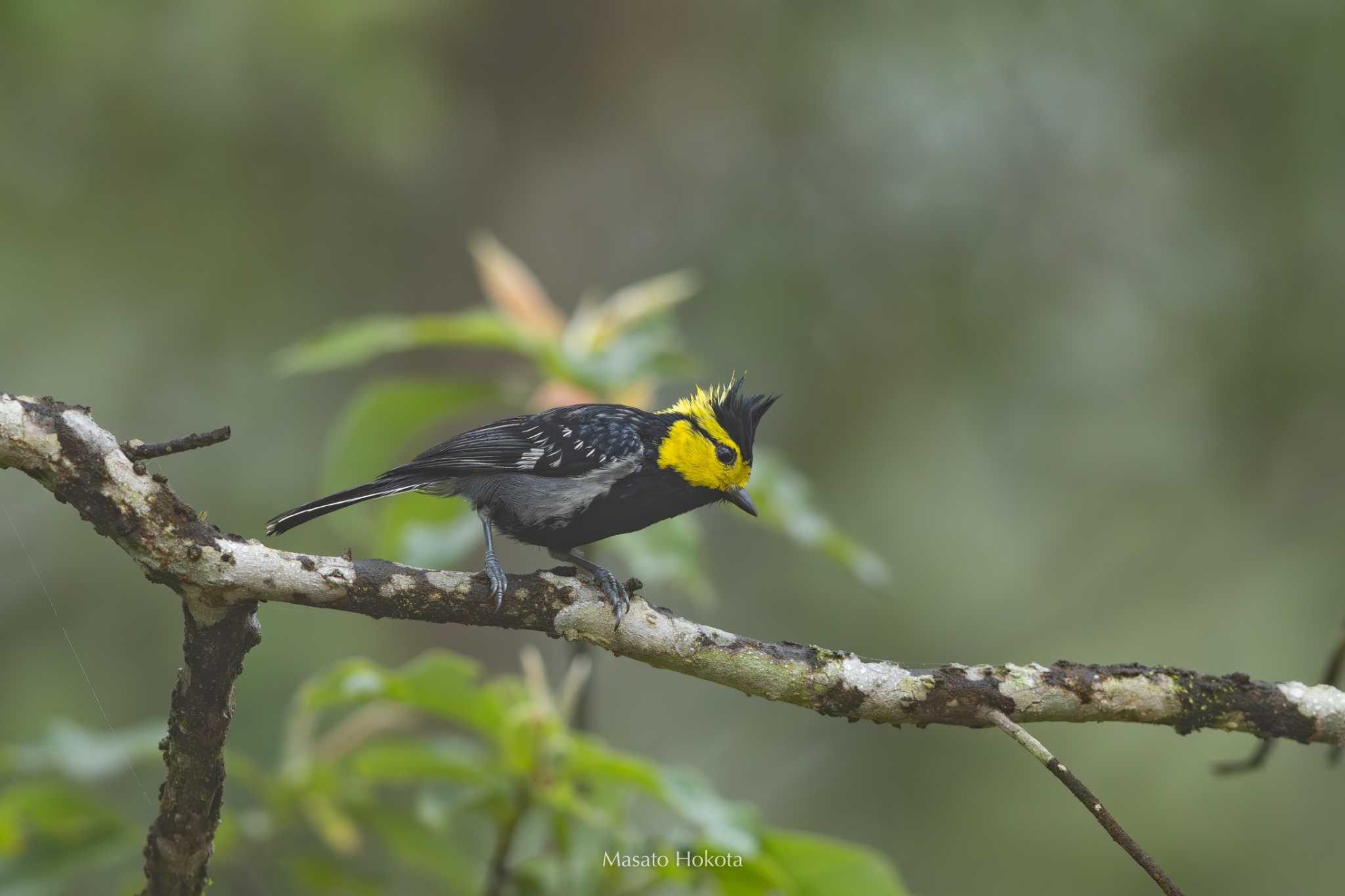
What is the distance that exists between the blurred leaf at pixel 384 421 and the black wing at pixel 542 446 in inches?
12.7

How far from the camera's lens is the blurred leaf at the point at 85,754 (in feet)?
10.0

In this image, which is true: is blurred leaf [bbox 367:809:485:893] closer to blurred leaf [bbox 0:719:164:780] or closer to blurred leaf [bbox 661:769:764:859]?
blurred leaf [bbox 0:719:164:780]

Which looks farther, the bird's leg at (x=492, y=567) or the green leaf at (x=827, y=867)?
the green leaf at (x=827, y=867)

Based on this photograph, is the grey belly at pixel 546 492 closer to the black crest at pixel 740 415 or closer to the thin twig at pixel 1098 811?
the black crest at pixel 740 415

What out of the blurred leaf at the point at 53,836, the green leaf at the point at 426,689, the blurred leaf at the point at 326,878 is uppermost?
the green leaf at the point at 426,689

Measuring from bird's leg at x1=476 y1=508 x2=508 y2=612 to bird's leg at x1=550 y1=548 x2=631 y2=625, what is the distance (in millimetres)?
188

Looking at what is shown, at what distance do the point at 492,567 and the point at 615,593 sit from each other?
50cm

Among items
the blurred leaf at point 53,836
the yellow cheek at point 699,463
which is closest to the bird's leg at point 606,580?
the yellow cheek at point 699,463

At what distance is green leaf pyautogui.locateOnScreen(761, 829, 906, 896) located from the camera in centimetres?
270

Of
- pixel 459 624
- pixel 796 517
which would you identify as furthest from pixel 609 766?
pixel 796 517

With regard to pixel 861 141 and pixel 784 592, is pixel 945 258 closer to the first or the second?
pixel 861 141

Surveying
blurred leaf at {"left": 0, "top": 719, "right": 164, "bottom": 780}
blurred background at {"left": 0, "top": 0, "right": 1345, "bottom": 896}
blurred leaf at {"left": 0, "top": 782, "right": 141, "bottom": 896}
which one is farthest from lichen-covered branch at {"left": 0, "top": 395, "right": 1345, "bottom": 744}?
blurred background at {"left": 0, "top": 0, "right": 1345, "bottom": 896}

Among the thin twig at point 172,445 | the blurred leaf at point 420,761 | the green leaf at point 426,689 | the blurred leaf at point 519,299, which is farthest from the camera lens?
the blurred leaf at point 519,299

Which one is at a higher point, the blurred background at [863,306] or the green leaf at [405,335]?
the blurred background at [863,306]
